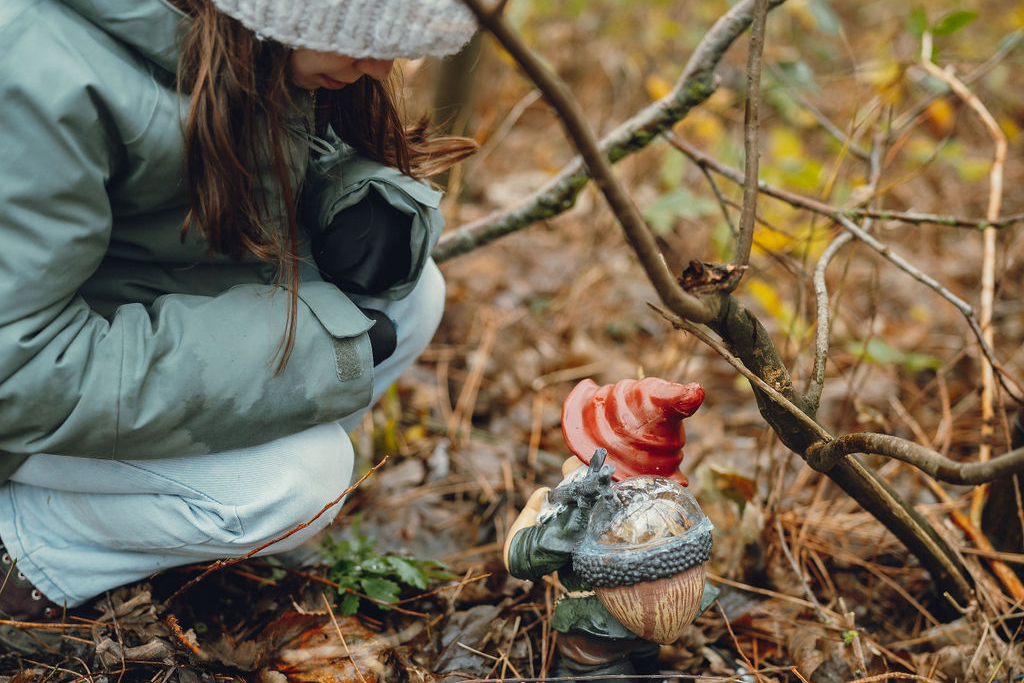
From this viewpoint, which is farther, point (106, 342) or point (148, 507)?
point (148, 507)

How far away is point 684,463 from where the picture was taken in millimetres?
2473

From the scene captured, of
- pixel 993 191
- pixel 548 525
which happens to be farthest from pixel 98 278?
pixel 993 191

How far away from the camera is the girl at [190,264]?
1.23 m

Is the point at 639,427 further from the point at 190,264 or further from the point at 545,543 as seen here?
the point at 190,264

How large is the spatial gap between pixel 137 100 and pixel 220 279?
0.45 meters

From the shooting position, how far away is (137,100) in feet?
4.14

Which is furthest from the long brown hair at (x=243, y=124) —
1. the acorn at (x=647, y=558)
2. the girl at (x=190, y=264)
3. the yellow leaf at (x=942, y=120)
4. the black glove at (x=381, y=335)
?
the yellow leaf at (x=942, y=120)

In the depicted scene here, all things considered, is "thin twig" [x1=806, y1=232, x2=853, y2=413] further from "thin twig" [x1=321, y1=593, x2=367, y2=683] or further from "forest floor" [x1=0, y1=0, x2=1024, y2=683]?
"thin twig" [x1=321, y1=593, x2=367, y2=683]

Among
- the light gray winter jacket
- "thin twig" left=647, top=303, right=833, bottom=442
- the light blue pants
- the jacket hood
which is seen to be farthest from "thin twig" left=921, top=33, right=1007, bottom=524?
the jacket hood

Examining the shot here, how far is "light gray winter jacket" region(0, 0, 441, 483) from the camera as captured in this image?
122 cm

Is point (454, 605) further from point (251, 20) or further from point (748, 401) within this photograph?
point (748, 401)

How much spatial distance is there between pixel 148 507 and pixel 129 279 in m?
0.46

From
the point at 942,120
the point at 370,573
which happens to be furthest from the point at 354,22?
the point at 942,120

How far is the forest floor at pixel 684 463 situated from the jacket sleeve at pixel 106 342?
0.47 m
